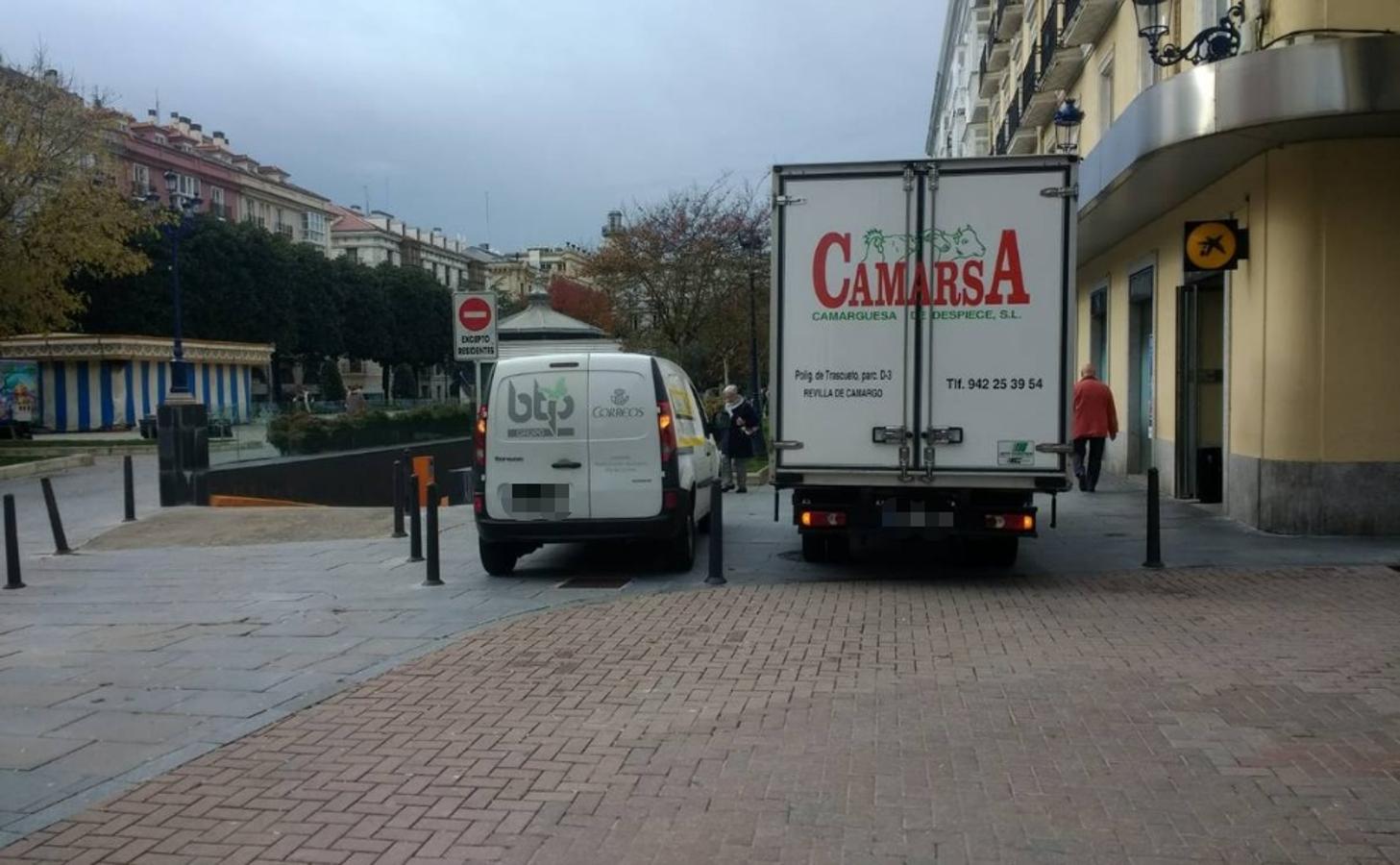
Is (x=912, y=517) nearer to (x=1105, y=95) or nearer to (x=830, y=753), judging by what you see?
(x=830, y=753)

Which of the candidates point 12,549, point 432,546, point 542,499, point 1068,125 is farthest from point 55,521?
point 1068,125

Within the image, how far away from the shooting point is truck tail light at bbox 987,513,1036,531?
30.9 ft

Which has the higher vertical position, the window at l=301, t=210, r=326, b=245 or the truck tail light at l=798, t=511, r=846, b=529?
the window at l=301, t=210, r=326, b=245

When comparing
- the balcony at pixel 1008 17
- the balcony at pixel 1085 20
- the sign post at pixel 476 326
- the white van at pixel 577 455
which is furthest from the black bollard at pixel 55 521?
the balcony at pixel 1008 17

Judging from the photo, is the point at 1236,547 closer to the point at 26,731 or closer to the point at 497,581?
the point at 497,581

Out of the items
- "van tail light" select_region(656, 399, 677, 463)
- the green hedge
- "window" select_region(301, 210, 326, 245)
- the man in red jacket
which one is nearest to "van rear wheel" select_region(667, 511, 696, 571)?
"van tail light" select_region(656, 399, 677, 463)

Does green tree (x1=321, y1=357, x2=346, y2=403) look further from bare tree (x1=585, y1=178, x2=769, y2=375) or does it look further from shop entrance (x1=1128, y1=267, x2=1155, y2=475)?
shop entrance (x1=1128, y1=267, x2=1155, y2=475)

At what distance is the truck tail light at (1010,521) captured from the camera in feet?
30.9

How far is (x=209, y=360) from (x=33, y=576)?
124 ft

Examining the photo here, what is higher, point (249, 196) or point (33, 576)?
point (249, 196)

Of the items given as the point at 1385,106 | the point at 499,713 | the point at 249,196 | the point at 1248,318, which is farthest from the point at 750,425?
the point at 249,196

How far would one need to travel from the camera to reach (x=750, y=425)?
17.9 meters

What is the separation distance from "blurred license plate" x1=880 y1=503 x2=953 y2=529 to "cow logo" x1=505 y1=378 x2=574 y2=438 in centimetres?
274

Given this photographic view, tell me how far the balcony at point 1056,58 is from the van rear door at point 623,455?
14616mm
